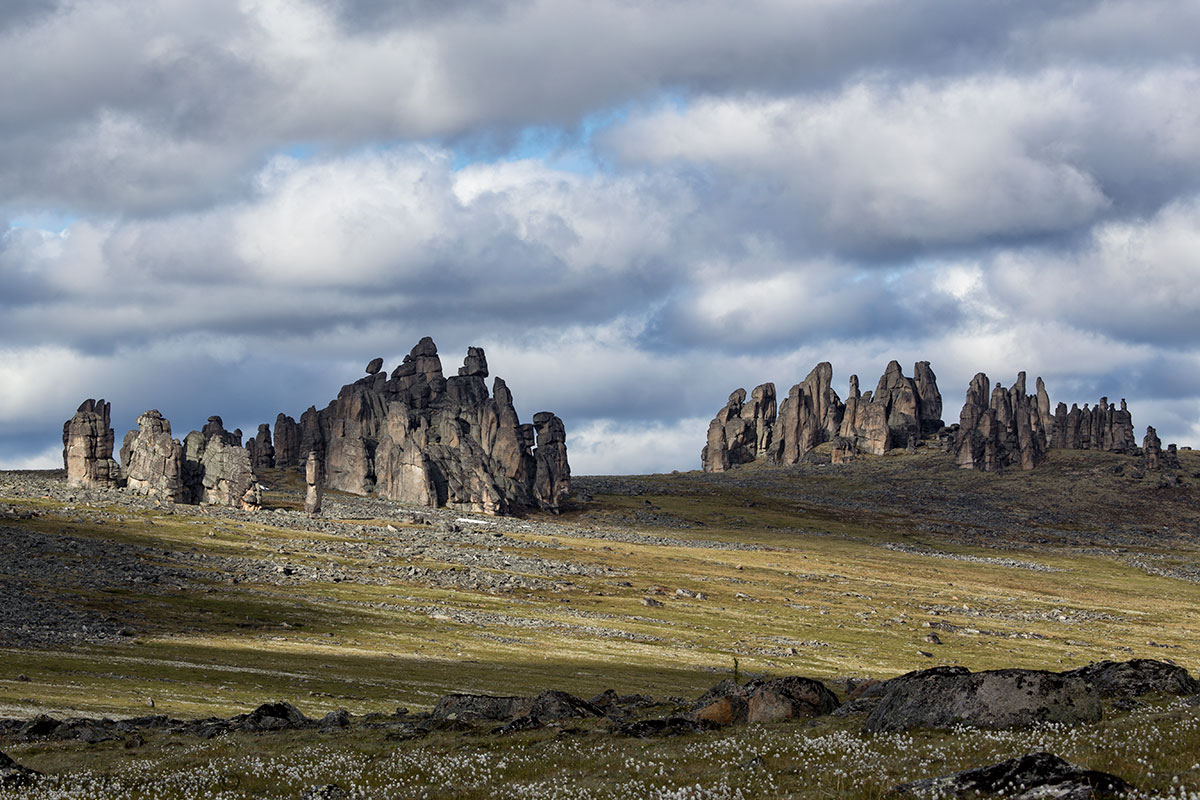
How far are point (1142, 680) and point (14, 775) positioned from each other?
3512 centimetres

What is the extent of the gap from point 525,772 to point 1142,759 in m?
15.1

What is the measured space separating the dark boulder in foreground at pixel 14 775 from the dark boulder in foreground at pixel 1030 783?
75.8 ft

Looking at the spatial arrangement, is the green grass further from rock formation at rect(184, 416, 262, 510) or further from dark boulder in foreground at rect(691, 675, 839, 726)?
rock formation at rect(184, 416, 262, 510)

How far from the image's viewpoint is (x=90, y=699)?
53.1 metres

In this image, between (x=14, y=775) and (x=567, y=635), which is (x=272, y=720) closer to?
(x=14, y=775)

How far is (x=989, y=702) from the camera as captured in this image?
3067cm

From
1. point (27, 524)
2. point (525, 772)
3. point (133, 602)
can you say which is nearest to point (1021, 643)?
point (133, 602)

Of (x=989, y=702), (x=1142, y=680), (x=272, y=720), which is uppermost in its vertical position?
(x=989, y=702)

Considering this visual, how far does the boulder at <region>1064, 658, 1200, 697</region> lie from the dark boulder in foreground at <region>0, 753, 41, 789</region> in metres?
31.7

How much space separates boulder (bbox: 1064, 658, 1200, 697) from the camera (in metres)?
36.0

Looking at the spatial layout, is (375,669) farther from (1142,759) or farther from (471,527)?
(471,527)

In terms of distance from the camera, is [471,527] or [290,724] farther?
[471,527]

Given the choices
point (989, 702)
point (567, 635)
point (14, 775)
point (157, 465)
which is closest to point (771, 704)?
point (989, 702)

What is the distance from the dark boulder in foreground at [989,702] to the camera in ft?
99.0
